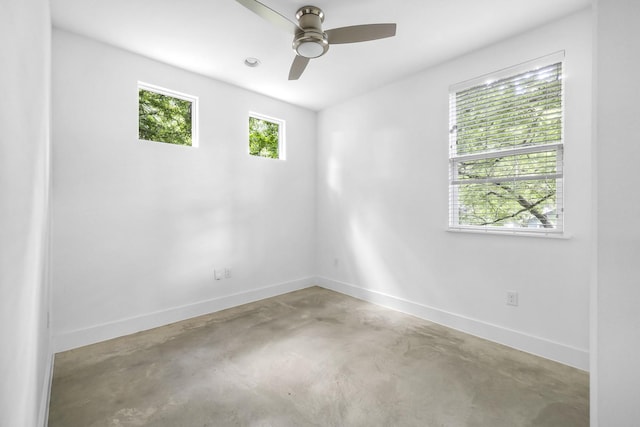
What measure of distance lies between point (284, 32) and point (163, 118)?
1.59 metres

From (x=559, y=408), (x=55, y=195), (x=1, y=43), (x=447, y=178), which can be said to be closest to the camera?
(x=1, y=43)

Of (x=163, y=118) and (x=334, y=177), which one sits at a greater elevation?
(x=163, y=118)

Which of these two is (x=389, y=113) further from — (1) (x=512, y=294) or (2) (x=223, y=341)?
(2) (x=223, y=341)

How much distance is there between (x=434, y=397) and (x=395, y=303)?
159cm

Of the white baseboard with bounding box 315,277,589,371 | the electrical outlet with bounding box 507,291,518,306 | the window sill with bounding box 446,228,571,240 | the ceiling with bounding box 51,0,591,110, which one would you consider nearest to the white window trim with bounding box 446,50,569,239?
the window sill with bounding box 446,228,571,240

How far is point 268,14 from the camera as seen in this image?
1.84m

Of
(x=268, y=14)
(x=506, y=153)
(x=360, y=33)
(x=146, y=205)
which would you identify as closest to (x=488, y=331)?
(x=506, y=153)

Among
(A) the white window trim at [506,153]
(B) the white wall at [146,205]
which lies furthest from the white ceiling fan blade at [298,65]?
(A) the white window trim at [506,153]

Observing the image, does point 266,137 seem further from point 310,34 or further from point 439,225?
point 439,225

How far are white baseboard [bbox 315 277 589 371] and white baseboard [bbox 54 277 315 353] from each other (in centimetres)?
129

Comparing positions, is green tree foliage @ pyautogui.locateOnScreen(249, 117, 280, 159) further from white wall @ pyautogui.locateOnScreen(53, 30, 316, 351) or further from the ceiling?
the ceiling

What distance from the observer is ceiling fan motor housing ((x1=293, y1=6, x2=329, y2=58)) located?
2031 mm

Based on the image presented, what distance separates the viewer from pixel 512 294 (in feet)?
8.38

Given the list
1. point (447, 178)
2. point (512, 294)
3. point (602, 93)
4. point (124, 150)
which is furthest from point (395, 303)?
point (124, 150)
